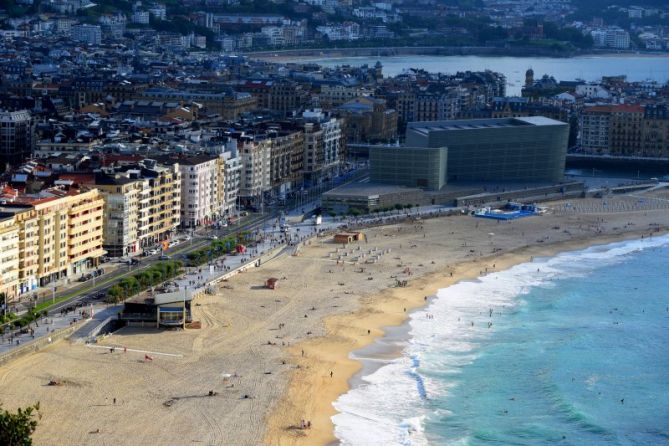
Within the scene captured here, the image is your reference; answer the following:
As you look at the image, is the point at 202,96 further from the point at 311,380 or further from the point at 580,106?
the point at 311,380

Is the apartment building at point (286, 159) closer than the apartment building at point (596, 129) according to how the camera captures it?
Yes

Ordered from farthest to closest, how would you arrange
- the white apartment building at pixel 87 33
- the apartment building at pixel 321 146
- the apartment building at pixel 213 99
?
the white apartment building at pixel 87 33 < the apartment building at pixel 213 99 < the apartment building at pixel 321 146

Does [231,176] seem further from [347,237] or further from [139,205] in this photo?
[139,205]

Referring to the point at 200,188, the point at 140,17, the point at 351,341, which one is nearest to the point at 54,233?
the point at 351,341

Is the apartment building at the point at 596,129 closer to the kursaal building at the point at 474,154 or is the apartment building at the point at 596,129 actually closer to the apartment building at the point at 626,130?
the apartment building at the point at 626,130

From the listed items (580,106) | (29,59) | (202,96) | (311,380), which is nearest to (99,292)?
(311,380)

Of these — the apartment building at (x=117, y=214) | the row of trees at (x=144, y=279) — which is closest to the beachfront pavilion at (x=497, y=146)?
the apartment building at (x=117, y=214)
